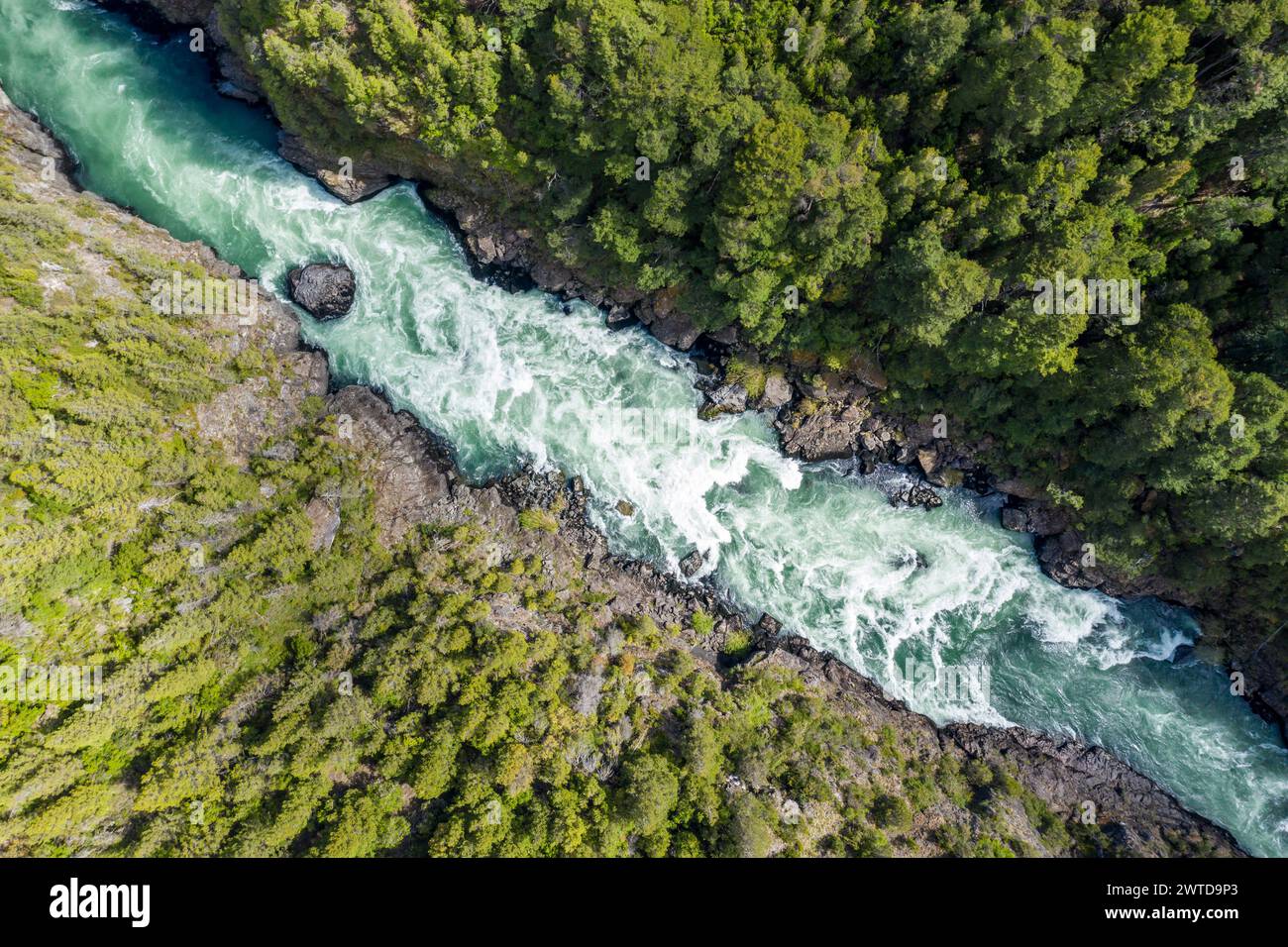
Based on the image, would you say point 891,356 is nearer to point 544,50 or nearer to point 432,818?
point 544,50

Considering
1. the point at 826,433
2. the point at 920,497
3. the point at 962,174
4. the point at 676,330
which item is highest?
the point at 962,174

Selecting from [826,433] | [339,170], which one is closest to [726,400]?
[826,433]

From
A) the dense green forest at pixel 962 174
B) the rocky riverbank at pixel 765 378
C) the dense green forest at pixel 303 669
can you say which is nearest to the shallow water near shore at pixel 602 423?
the rocky riverbank at pixel 765 378

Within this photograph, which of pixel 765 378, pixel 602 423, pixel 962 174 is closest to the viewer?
pixel 962 174

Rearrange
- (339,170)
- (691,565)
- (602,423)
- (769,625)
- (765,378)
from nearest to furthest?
(769,625)
(339,170)
(765,378)
(691,565)
(602,423)

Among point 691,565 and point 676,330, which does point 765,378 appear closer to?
point 676,330

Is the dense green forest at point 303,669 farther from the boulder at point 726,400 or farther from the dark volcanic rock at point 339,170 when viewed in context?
the boulder at point 726,400

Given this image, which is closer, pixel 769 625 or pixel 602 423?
pixel 769 625

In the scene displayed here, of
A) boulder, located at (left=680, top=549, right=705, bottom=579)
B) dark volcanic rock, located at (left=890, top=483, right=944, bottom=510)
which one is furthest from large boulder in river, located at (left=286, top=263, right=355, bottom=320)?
dark volcanic rock, located at (left=890, top=483, right=944, bottom=510)
